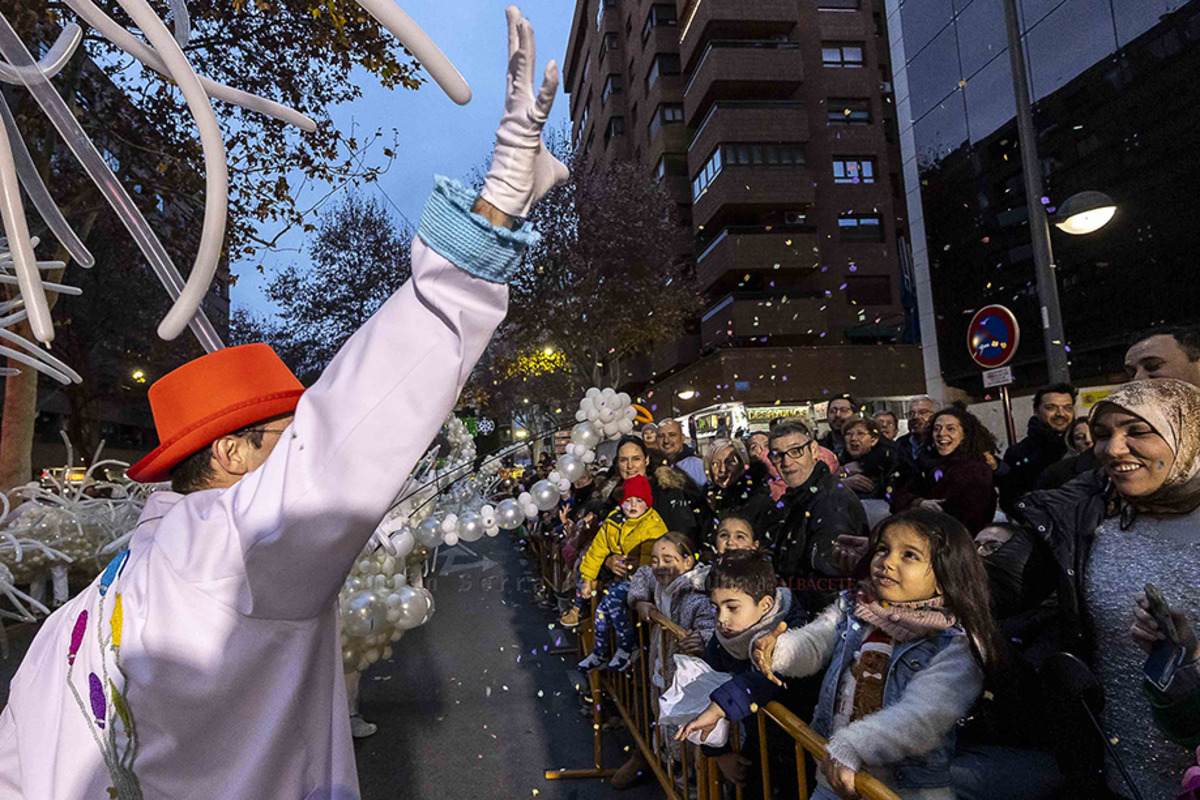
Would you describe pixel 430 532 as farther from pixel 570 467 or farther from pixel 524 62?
pixel 524 62

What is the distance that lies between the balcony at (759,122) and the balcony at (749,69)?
2.86 feet

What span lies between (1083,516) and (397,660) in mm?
6158

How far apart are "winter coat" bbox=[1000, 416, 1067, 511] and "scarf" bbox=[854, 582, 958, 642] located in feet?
10.4

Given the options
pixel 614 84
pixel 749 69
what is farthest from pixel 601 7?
pixel 749 69

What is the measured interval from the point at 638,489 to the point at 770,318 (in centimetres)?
2429

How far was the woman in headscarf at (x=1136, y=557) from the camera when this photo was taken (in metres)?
2.10

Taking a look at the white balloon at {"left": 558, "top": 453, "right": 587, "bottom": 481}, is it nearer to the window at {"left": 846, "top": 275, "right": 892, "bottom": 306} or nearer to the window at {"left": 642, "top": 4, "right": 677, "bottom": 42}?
the window at {"left": 846, "top": 275, "right": 892, "bottom": 306}

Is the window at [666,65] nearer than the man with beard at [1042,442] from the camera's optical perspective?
No

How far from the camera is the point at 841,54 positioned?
31.7m

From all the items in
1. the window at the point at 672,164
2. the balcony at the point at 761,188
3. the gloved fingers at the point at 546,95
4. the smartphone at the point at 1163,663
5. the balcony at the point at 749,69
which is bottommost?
the smartphone at the point at 1163,663

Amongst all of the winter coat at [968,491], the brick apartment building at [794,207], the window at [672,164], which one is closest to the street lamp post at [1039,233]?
the winter coat at [968,491]

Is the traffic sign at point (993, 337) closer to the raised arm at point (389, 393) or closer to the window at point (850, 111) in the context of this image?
the raised arm at point (389, 393)

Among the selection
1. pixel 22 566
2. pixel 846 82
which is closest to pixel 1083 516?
pixel 22 566

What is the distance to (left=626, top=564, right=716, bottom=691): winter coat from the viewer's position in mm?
3803
